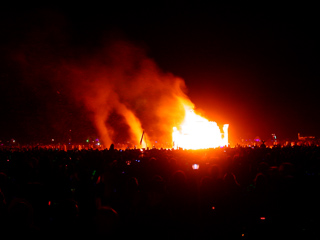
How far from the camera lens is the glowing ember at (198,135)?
34969 millimetres

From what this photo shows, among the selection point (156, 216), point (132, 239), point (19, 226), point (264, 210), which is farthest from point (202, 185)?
point (19, 226)

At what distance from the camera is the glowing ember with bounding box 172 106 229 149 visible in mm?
34969

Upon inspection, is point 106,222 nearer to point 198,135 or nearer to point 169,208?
point 169,208

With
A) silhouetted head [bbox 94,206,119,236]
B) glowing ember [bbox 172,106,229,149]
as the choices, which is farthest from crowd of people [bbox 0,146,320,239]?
glowing ember [bbox 172,106,229,149]

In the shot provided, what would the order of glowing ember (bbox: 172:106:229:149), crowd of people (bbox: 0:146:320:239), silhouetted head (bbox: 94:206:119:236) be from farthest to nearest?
glowing ember (bbox: 172:106:229:149)
crowd of people (bbox: 0:146:320:239)
silhouetted head (bbox: 94:206:119:236)

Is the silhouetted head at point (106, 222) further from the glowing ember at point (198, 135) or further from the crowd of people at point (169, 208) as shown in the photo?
the glowing ember at point (198, 135)

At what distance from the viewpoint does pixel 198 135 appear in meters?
35.6

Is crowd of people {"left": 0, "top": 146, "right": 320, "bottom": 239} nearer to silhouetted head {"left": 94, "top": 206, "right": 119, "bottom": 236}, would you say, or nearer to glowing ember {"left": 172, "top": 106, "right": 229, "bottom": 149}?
silhouetted head {"left": 94, "top": 206, "right": 119, "bottom": 236}

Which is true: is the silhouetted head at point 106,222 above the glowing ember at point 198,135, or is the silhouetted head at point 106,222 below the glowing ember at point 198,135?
below

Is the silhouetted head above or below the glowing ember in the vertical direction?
below

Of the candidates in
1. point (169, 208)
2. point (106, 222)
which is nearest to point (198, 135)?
point (169, 208)

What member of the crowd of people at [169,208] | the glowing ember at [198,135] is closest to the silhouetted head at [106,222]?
the crowd of people at [169,208]

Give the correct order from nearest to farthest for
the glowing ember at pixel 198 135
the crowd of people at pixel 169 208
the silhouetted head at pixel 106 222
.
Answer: the silhouetted head at pixel 106 222 < the crowd of people at pixel 169 208 < the glowing ember at pixel 198 135

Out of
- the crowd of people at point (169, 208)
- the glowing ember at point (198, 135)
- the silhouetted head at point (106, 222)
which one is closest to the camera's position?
the silhouetted head at point (106, 222)
